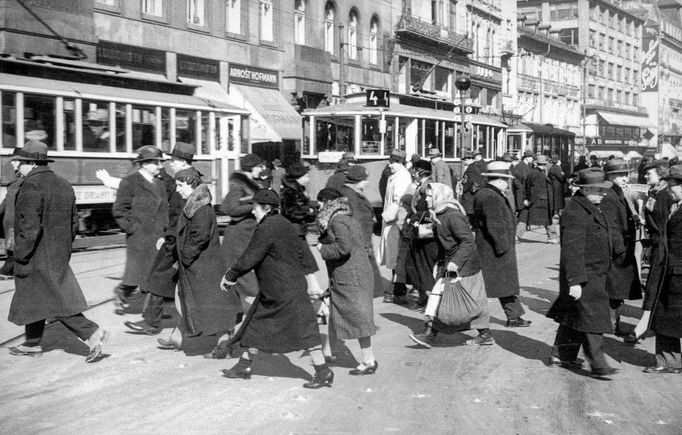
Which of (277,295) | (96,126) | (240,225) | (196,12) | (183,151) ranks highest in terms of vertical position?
(196,12)

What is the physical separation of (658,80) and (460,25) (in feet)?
186

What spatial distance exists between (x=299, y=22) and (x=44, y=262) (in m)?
27.1

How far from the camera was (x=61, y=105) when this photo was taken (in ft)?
55.8

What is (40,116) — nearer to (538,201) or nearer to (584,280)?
(538,201)

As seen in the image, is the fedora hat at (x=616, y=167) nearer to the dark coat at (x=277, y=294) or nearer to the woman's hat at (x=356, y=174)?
the woman's hat at (x=356, y=174)

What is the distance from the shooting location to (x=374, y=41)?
130 ft

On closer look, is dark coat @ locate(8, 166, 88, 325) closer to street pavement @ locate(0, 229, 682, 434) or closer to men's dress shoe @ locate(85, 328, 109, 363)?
men's dress shoe @ locate(85, 328, 109, 363)

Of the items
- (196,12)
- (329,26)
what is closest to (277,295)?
(196,12)

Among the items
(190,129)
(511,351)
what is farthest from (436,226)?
(190,129)

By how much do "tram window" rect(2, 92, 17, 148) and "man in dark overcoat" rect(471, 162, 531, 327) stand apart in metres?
9.62

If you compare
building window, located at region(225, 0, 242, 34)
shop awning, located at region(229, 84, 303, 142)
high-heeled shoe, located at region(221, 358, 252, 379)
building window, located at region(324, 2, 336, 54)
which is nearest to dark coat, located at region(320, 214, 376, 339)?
high-heeled shoe, located at region(221, 358, 252, 379)

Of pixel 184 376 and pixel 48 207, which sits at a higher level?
pixel 48 207

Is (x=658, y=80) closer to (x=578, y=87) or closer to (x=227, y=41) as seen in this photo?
(x=578, y=87)

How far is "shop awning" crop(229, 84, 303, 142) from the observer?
28938 mm
